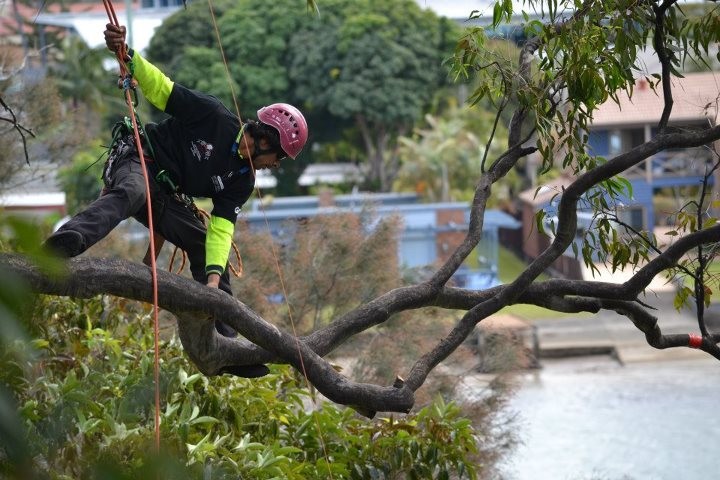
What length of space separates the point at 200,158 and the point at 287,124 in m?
→ 0.37

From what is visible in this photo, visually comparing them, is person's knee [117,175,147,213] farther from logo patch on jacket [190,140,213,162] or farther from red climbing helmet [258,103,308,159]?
red climbing helmet [258,103,308,159]

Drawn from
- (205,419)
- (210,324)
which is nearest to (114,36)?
(210,324)

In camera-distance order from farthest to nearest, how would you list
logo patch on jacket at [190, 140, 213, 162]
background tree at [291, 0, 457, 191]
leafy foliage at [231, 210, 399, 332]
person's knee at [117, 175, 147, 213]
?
background tree at [291, 0, 457, 191] < leafy foliage at [231, 210, 399, 332] < logo patch on jacket at [190, 140, 213, 162] < person's knee at [117, 175, 147, 213]

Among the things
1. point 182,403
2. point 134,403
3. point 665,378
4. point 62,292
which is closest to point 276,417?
point 182,403

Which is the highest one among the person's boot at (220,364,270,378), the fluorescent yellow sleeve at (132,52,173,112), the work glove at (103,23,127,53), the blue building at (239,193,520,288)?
the work glove at (103,23,127,53)

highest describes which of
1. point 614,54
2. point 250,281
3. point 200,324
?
point 614,54

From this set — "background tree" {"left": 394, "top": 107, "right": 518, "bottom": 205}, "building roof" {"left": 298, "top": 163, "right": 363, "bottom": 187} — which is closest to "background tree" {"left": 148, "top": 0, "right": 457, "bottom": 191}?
"background tree" {"left": 394, "top": 107, "right": 518, "bottom": 205}

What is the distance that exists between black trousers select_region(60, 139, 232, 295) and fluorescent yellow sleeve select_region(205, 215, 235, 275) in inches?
7.2

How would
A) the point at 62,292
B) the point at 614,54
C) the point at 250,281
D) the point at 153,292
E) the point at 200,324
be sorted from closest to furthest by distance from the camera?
1. the point at 62,292
2. the point at 153,292
3. the point at 200,324
4. the point at 614,54
5. the point at 250,281

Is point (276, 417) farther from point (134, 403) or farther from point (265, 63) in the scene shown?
point (265, 63)

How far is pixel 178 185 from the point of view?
183 inches

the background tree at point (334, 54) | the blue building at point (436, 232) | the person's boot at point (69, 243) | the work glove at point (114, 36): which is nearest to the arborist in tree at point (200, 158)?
the work glove at point (114, 36)

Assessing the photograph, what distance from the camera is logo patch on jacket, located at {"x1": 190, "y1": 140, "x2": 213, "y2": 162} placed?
457 centimetres

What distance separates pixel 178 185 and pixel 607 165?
169 cm
